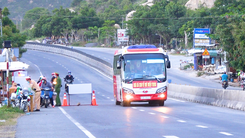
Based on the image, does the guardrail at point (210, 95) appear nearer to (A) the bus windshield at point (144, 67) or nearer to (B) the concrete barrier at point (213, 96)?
(B) the concrete barrier at point (213, 96)

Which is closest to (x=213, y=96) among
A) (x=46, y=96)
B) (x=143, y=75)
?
(x=143, y=75)

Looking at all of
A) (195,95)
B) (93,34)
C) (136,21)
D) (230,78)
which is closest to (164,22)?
(136,21)

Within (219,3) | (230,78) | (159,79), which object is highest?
(219,3)

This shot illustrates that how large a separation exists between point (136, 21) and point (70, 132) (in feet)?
294

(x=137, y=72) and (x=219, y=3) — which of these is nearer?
(x=137, y=72)

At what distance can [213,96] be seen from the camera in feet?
75.7

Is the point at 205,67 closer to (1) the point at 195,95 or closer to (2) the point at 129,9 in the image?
(1) the point at 195,95

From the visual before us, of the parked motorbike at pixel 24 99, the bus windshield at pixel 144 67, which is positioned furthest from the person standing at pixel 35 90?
the bus windshield at pixel 144 67

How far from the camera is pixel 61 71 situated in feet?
199

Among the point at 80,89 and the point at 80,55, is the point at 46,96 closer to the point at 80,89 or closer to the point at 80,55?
the point at 80,89

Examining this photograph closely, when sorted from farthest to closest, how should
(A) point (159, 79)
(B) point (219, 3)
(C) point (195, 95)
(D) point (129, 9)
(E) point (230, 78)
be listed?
1. (D) point (129, 9)
2. (B) point (219, 3)
3. (E) point (230, 78)
4. (C) point (195, 95)
5. (A) point (159, 79)

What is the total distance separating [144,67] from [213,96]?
407 cm

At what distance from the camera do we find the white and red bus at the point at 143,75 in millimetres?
21750

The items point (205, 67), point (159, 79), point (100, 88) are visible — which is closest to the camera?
point (159, 79)
